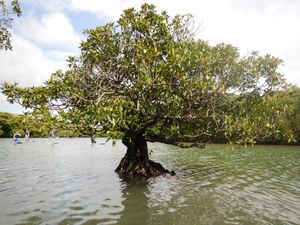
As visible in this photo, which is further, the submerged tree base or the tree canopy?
the submerged tree base

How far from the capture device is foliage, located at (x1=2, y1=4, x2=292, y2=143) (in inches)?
797

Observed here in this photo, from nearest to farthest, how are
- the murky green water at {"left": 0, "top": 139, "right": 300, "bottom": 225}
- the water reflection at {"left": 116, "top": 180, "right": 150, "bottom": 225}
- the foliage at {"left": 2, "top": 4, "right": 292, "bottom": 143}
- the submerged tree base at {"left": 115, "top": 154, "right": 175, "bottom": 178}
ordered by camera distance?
1. the water reflection at {"left": 116, "top": 180, "right": 150, "bottom": 225}
2. the murky green water at {"left": 0, "top": 139, "right": 300, "bottom": 225}
3. the foliage at {"left": 2, "top": 4, "right": 292, "bottom": 143}
4. the submerged tree base at {"left": 115, "top": 154, "right": 175, "bottom": 178}

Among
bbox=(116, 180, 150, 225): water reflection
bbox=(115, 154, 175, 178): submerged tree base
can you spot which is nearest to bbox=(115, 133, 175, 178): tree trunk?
bbox=(115, 154, 175, 178): submerged tree base

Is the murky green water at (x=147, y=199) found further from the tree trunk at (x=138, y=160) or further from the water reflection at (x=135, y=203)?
the tree trunk at (x=138, y=160)

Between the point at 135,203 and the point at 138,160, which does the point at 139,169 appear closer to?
the point at 138,160

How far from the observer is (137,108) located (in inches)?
803

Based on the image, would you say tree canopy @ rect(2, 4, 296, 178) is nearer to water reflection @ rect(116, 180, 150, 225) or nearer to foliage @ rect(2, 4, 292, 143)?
foliage @ rect(2, 4, 292, 143)

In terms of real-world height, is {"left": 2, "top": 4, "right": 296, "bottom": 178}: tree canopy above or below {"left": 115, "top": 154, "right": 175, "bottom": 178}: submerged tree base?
above

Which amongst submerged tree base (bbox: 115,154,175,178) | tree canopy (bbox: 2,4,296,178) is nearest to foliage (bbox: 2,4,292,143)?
tree canopy (bbox: 2,4,296,178)

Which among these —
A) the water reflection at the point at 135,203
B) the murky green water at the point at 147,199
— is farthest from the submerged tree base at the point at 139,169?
the water reflection at the point at 135,203

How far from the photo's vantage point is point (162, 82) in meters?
19.2

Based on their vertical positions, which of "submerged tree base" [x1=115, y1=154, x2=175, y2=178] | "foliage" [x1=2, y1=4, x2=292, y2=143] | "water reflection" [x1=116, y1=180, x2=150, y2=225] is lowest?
"water reflection" [x1=116, y1=180, x2=150, y2=225]

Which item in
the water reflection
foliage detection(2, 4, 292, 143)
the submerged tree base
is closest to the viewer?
the water reflection

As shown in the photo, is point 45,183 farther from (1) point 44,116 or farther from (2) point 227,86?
(2) point 227,86
